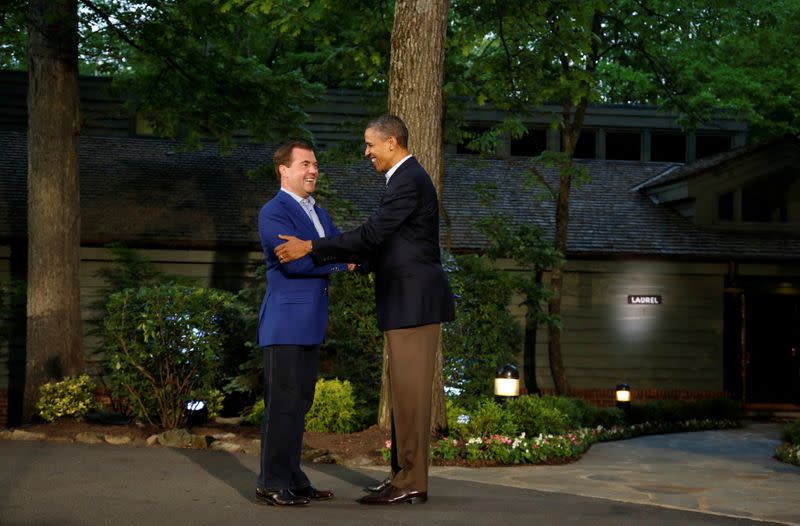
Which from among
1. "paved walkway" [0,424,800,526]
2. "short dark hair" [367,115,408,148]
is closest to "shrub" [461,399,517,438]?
"paved walkway" [0,424,800,526]

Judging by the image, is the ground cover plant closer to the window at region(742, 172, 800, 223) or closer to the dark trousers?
the dark trousers

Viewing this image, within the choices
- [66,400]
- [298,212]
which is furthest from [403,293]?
[66,400]

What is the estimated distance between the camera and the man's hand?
22.0ft

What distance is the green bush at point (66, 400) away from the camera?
43.2 feet

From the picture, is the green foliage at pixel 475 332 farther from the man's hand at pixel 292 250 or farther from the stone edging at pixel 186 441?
the man's hand at pixel 292 250

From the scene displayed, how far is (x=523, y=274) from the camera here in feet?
72.6

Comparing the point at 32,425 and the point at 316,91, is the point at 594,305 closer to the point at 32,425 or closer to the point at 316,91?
the point at 316,91

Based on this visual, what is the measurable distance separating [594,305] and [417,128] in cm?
1218

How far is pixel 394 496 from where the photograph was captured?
6805mm

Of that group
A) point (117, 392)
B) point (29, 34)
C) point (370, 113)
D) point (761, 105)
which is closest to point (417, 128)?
point (117, 392)

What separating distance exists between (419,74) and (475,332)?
314 centimetres

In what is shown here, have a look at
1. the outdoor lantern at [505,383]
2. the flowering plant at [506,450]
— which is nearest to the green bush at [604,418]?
the outdoor lantern at [505,383]

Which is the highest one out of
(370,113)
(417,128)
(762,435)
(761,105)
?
(761,105)

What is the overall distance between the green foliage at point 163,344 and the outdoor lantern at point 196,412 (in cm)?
13
